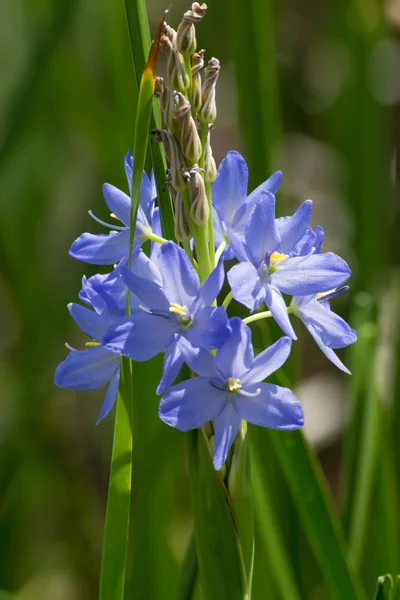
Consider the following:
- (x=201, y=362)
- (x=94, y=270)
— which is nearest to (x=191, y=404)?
(x=201, y=362)

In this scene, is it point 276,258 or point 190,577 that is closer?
point 276,258

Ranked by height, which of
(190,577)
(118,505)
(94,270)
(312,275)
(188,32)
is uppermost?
(188,32)

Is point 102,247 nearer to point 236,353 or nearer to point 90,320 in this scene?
point 90,320

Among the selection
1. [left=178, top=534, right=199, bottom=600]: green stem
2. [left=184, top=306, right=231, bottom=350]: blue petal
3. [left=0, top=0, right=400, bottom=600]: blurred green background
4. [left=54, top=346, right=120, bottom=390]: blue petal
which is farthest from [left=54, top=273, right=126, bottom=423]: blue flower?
[left=0, top=0, right=400, bottom=600]: blurred green background

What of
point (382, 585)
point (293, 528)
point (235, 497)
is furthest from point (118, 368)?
point (293, 528)

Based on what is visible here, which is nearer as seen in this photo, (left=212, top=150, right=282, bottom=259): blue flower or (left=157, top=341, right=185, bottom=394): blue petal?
(left=157, top=341, right=185, bottom=394): blue petal

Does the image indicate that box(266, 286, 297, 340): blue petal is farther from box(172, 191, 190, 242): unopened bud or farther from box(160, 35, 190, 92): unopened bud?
box(160, 35, 190, 92): unopened bud
